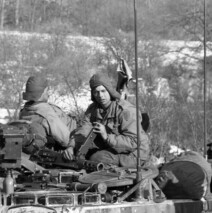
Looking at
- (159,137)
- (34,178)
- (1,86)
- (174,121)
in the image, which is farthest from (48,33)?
(34,178)

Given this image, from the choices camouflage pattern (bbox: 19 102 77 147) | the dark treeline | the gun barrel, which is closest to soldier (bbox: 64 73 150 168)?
the gun barrel

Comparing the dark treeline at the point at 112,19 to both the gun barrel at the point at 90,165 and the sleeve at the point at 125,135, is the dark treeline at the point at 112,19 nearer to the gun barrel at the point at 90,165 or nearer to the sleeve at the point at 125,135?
the sleeve at the point at 125,135

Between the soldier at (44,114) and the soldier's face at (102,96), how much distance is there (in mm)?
652

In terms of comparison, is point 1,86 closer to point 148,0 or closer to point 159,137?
point 159,137

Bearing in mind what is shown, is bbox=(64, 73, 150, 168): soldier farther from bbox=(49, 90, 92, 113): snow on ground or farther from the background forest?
bbox=(49, 90, 92, 113): snow on ground

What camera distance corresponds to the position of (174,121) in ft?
105

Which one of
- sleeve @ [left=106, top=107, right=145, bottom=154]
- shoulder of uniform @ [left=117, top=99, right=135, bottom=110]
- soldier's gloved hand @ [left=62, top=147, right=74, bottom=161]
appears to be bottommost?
soldier's gloved hand @ [left=62, top=147, right=74, bottom=161]

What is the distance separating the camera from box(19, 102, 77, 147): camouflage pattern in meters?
11.7

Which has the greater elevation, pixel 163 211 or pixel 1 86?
pixel 1 86

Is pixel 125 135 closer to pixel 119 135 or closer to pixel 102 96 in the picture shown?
pixel 119 135

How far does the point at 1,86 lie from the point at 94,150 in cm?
2113

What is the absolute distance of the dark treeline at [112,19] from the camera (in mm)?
17297

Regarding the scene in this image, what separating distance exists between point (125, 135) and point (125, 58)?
70.8ft

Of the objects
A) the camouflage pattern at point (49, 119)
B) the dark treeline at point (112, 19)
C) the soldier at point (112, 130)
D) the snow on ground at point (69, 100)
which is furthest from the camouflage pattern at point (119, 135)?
the snow on ground at point (69, 100)
